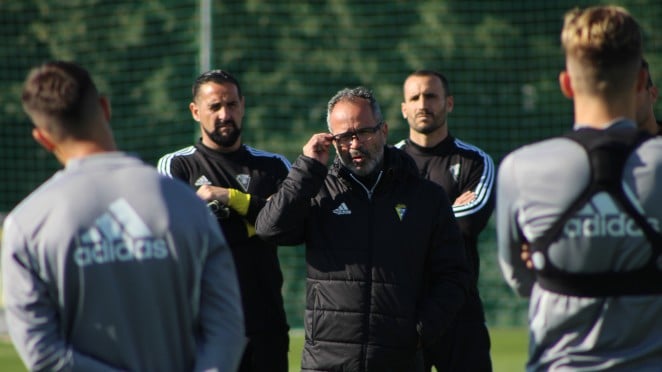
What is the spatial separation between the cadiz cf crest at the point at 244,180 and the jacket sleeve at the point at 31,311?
8.76 feet

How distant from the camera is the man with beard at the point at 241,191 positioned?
213 inches

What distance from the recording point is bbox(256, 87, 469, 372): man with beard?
466cm

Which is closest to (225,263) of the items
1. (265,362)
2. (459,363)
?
(265,362)

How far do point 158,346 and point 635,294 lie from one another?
1282 mm

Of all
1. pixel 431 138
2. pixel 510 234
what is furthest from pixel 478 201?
pixel 510 234

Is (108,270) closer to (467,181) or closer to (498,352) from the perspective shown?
(467,181)

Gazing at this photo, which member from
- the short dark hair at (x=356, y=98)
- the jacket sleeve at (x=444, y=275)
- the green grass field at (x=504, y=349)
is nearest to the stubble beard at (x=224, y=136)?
the short dark hair at (x=356, y=98)

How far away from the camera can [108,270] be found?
2984 millimetres

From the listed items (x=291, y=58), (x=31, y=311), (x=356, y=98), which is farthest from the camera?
(x=291, y=58)

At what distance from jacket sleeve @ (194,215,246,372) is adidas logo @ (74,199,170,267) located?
15cm

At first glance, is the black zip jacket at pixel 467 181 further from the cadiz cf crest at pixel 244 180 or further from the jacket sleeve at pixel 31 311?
the jacket sleeve at pixel 31 311

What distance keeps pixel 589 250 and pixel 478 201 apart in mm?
3067

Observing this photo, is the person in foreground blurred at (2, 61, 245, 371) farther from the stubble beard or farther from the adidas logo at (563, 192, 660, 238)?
the stubble beard

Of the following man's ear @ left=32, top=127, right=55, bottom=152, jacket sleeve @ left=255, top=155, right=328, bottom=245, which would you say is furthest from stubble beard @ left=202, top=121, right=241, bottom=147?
man's ear @ left=32, top=127, right=55, bottom=152
